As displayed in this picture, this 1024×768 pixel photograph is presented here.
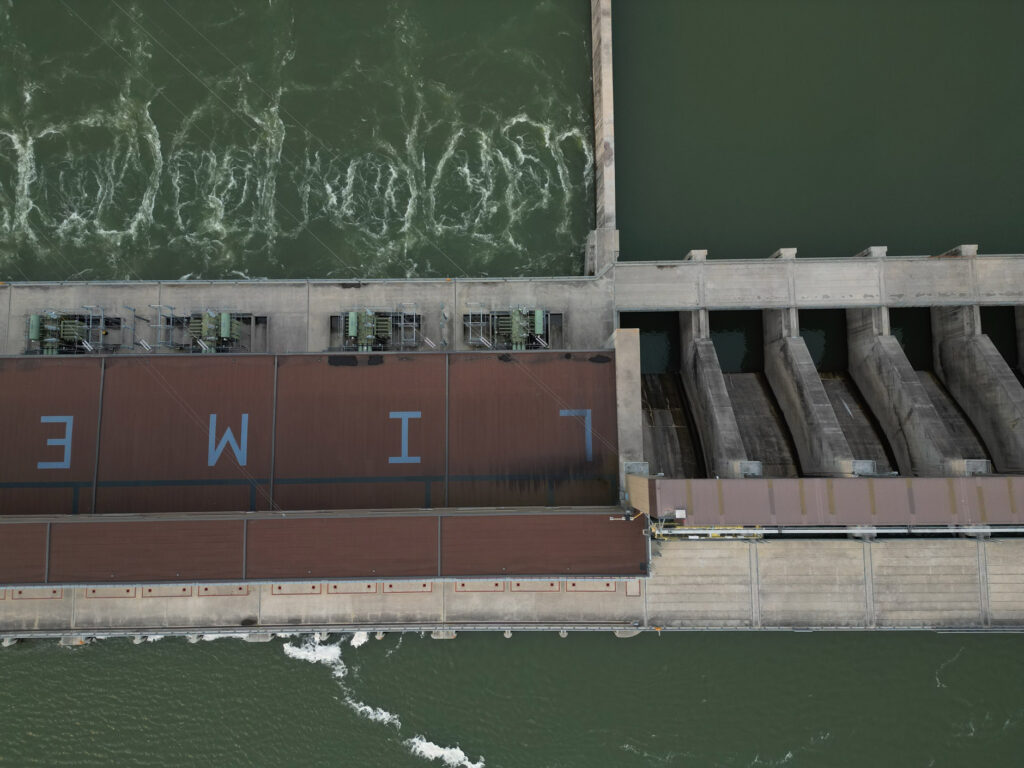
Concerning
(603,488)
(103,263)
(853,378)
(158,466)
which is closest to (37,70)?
(103,263)

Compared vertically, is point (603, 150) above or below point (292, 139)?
below

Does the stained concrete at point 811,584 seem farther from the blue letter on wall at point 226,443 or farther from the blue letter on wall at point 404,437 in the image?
the blue letter on wall at point 226,443

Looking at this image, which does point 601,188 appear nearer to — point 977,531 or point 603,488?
point 603,488

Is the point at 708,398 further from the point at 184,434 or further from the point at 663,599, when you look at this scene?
the point at 184,434

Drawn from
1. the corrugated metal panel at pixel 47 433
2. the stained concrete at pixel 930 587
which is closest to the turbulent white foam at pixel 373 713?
the corrugated metal panel at pixel 47 433

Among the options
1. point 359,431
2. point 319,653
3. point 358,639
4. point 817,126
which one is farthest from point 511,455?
point 817,126

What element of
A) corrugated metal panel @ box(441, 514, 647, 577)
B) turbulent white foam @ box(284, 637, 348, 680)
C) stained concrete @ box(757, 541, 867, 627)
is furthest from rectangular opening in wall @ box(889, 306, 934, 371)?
turbulent white foam @ box(284, 637, 348, 680)
